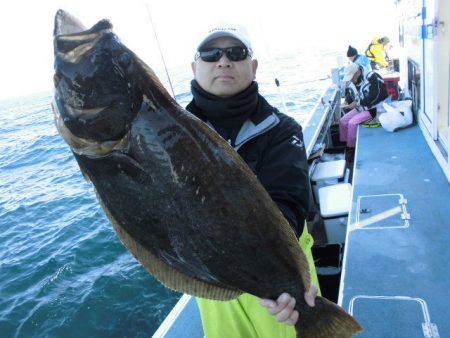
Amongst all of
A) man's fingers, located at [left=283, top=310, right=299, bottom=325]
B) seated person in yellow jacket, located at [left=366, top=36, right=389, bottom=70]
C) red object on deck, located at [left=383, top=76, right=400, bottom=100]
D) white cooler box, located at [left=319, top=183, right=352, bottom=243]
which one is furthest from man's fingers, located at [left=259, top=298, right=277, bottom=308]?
seated person in yellow jacket, located at [left=366, top=36, right=389, bottom=70]

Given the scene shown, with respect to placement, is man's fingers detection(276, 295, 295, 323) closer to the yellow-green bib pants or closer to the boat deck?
the yellow-green bib pants

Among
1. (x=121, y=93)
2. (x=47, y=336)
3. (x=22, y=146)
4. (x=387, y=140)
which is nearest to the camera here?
(x=121, y=93)

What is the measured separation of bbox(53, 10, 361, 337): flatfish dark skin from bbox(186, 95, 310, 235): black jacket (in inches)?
12.2

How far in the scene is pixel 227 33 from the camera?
2.06 metres

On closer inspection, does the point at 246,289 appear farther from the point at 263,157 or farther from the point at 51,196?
the point at 51,196

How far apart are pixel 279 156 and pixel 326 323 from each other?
2.90 ft

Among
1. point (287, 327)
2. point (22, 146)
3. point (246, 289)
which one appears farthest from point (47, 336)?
point (22, 146)

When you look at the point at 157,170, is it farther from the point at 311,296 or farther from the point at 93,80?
the point at 311,296

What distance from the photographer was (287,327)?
7.19 feet

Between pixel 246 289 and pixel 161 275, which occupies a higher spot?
pixel 161 275

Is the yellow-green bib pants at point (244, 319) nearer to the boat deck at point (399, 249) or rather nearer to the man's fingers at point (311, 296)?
the man's fingers at point (311, 296)

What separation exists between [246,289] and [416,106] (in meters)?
6.82

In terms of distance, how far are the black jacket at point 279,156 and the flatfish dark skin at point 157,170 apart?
0.31 meters

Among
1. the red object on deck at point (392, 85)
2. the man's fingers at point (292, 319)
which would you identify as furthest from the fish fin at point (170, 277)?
the red object on deck at point (392, 85)
